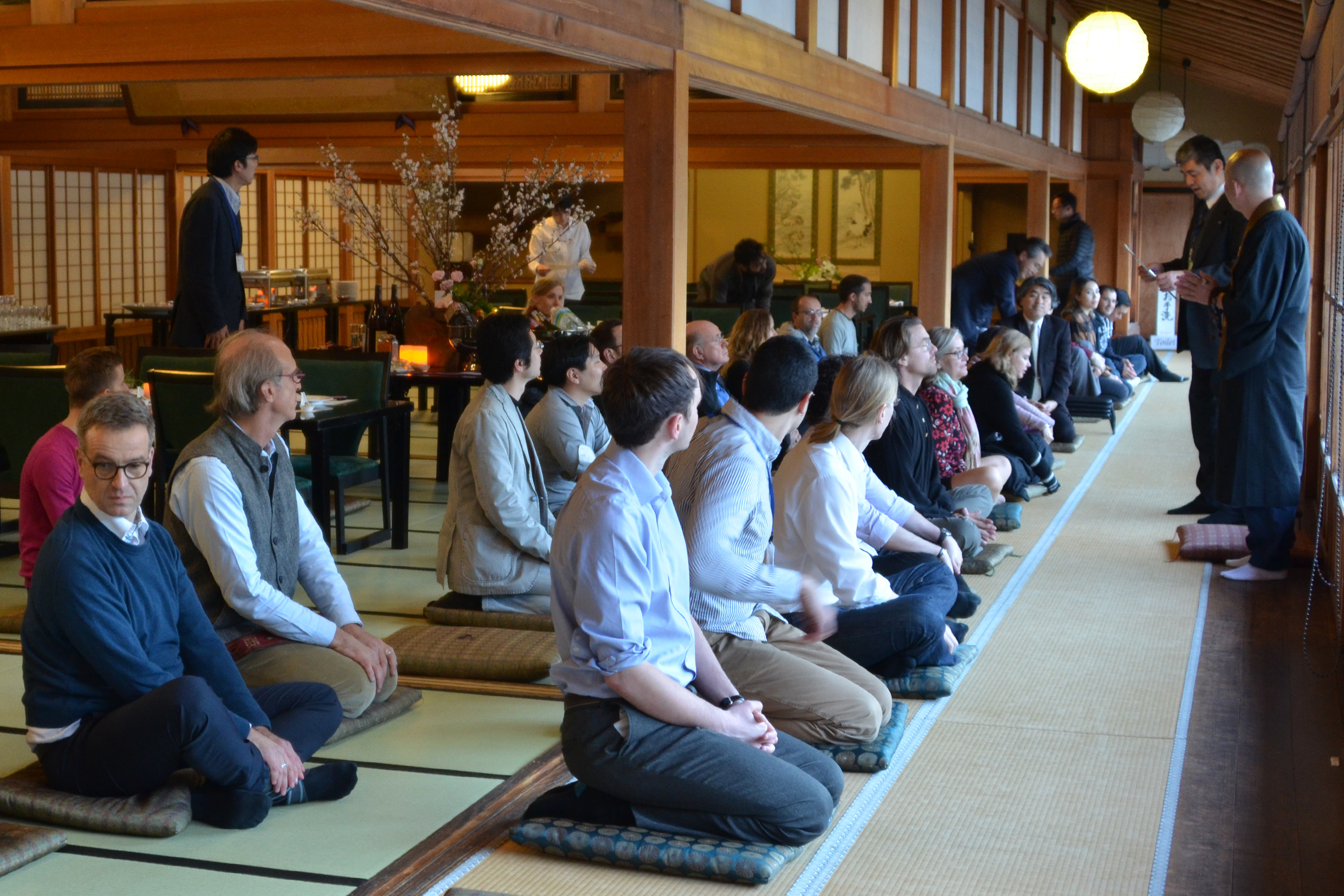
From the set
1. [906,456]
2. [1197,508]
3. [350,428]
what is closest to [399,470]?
[350,428]

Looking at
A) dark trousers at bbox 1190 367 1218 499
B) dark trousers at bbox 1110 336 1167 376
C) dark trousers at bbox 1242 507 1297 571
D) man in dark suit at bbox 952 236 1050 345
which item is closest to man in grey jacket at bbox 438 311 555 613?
dark trousers at bbox 1242 507 1297 571

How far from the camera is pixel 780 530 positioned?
355 centimetres

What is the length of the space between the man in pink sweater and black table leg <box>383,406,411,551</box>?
1.50m

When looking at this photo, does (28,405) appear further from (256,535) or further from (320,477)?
(256,535)

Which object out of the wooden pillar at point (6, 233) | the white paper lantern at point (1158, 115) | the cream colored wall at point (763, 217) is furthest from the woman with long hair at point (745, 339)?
the cream colored wall at point (763, 217)

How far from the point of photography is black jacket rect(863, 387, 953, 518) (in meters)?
4.89

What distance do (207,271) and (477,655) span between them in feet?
7.92

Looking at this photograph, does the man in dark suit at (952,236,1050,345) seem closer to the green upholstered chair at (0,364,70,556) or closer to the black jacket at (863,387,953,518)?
the black jacket at (863,387,953,518)

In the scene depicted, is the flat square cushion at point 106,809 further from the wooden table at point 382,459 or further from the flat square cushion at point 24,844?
the wooden table at point 382,459

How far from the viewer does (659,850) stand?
8.55ft

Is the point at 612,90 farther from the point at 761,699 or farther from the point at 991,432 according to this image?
the point at 761,699

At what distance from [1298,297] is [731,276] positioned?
15.7 feet

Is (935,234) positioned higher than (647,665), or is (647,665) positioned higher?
(935,234)

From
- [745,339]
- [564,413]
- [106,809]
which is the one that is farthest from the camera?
[745,339]
